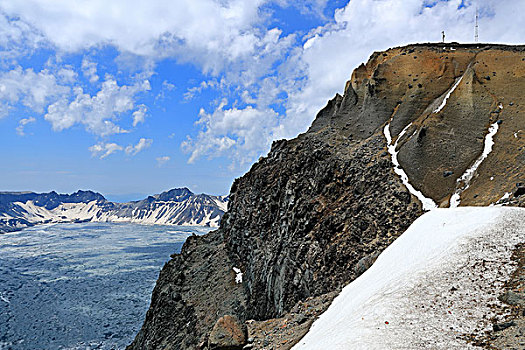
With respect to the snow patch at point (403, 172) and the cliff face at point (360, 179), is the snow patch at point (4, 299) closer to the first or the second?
the cliff face at point (360, 179)

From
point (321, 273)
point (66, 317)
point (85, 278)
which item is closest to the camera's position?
point (321, 273)

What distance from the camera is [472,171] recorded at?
2962 centimetres

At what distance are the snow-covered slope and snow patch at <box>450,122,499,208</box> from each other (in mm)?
9878

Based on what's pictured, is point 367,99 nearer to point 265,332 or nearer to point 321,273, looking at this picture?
point 321,273

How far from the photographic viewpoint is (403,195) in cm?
2927

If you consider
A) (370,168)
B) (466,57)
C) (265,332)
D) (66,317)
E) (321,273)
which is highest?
(466,57)

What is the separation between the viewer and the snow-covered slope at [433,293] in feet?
33.2

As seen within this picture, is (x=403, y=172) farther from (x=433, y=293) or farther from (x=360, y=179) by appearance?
(x=433, y=293)

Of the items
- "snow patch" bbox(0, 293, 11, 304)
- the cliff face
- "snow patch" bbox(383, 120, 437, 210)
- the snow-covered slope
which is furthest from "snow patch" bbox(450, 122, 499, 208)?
"snow patch" bbox(0, 293, 11, 304)

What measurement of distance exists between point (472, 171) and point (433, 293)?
22.7m

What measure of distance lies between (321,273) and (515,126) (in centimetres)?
2454

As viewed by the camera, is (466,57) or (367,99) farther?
(367,99)

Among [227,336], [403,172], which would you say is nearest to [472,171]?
[403,172]

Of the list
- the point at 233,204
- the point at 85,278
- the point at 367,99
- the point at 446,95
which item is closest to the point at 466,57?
the point at 446,95
